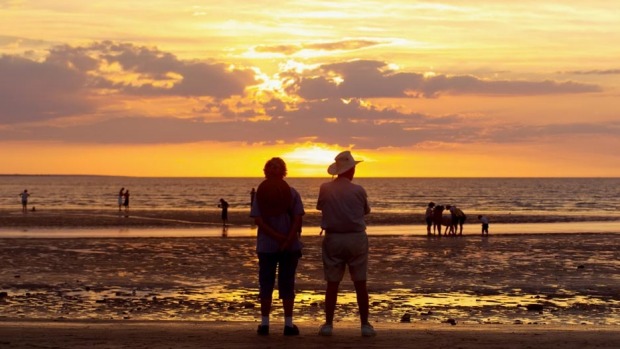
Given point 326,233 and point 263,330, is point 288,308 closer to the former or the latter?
point 263,330

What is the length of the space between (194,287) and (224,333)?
8436 mm

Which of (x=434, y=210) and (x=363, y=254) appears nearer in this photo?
(x=363, y=254)

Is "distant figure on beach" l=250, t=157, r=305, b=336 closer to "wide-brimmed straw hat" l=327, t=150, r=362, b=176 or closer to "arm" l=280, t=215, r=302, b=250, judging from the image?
"arm" l=280, t=215, r=302, b=250

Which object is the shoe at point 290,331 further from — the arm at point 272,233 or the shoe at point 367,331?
the arm at point 272,233

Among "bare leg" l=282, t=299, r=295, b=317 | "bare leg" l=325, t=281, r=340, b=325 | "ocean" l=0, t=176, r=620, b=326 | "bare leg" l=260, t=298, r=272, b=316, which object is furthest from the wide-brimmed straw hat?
"ocean" l=0, t=176, r=620, b=326

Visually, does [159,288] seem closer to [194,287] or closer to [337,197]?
[194,287]

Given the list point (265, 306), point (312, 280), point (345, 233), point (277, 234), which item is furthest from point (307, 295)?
point (345, 233)

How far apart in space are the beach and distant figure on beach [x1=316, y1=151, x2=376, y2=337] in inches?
24.4

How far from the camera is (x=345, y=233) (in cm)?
1110

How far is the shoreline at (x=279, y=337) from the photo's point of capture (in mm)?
10367

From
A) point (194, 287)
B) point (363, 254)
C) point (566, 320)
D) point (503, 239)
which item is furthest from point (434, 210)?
point (363, 254)

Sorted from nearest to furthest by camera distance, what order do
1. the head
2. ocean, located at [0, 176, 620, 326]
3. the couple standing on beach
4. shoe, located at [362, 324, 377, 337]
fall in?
1. shoe, located at [362, 324, 377, 337]
2. the couple standing on beach
3. the head
4. ocean, located at [0, 176, 620, 326]

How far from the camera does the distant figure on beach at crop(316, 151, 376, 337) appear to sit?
11.1 m

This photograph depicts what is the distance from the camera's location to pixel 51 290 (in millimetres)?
18500
